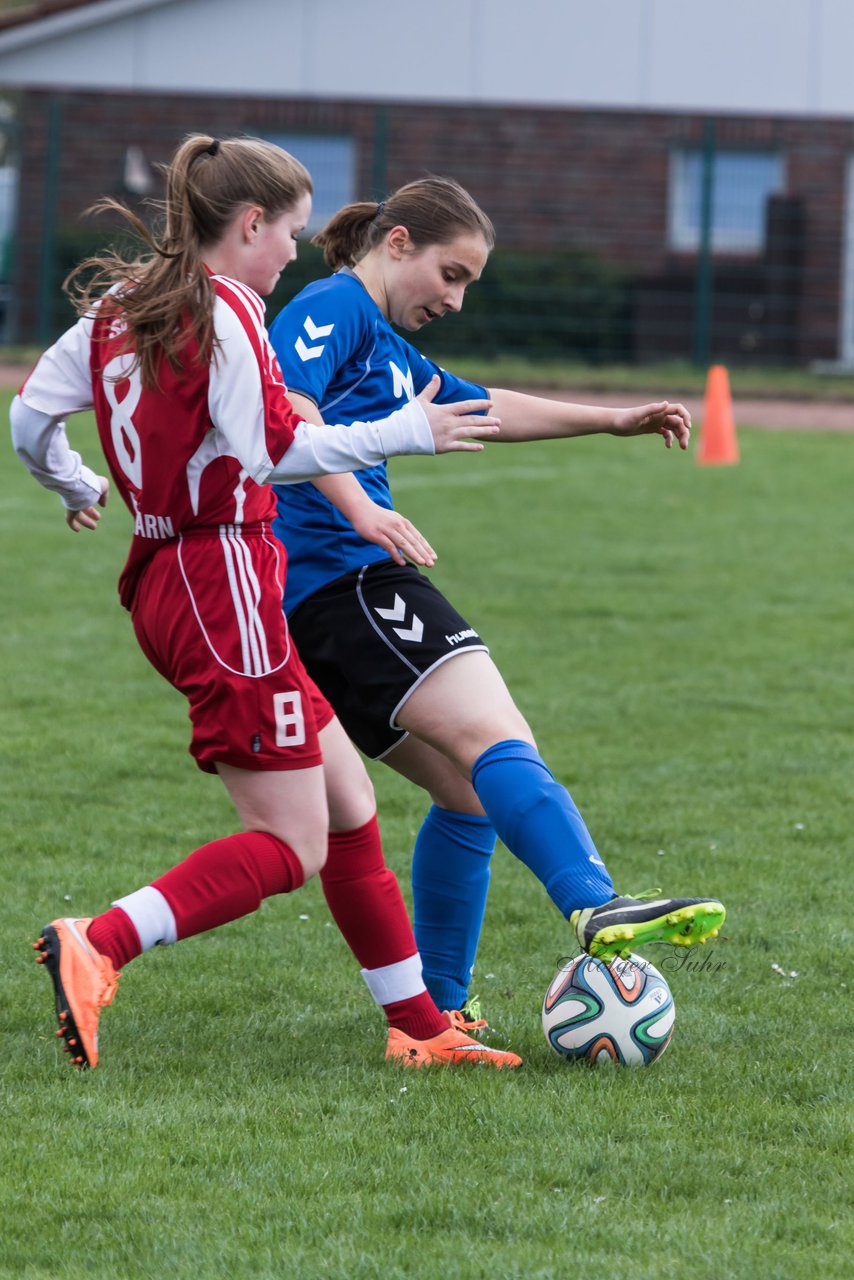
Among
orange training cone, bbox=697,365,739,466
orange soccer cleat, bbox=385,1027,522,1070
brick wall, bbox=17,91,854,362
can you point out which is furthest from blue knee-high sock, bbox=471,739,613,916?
brick wall, bbox=17,91,854,362

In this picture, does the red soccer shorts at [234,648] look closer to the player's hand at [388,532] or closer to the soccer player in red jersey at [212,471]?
the soccer player in red jersey at [212,471]

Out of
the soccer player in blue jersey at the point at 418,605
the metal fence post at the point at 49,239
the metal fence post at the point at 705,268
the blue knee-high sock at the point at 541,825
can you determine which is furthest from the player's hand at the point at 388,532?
the metal fence post at the point at 49,239

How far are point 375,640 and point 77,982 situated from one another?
2.93 feet

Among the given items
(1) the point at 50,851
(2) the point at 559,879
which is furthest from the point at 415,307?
(1) the point at 50,851

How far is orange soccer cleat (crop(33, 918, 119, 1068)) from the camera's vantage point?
3.33 m

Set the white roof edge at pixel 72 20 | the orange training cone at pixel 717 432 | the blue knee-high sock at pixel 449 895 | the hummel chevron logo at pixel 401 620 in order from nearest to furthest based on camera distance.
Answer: the hummel chevron logo at pixel 401 620 → the blue knee-high sock at pixel 449 895 → the orange training cone at pixel 717 432 → the white roof edge at pixel 72 20

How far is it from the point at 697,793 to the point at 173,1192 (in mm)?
3416

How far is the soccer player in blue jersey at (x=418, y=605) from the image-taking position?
3.51m

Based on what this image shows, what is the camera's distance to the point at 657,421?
395 centimetres

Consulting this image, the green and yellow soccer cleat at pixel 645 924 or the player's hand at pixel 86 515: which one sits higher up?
the player's hand at pixel 86 515

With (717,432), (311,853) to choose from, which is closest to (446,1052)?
(311,853)

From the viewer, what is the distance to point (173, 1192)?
3018 millimetres

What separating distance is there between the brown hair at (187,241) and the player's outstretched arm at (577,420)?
77 centimetres

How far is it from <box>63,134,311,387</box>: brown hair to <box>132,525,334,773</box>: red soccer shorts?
1.16ft
